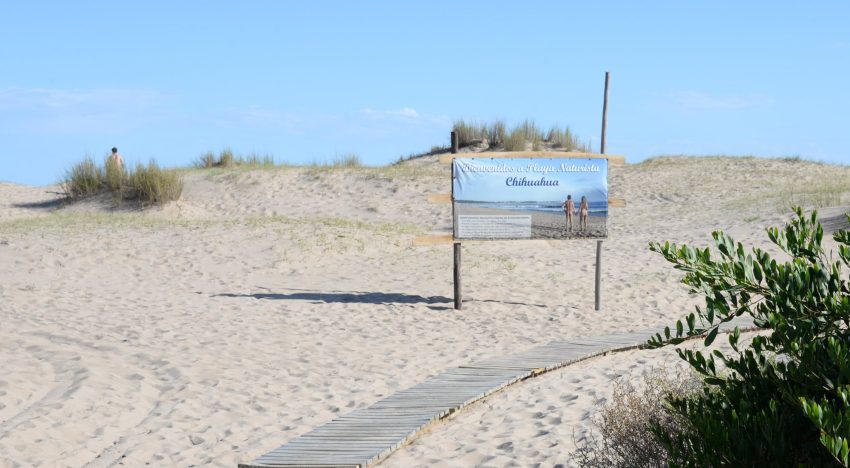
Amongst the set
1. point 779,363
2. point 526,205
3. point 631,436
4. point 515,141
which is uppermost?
point 515,141

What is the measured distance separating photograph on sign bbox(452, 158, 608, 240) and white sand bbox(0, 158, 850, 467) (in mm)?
1048

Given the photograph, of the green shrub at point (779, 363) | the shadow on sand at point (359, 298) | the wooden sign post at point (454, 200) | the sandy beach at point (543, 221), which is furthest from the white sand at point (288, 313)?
the green shrub at point (779, 363)

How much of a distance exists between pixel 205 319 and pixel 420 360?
3679 mm

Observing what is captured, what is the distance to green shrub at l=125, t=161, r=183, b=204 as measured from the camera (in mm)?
22766

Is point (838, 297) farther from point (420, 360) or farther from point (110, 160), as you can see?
point (110, 160)

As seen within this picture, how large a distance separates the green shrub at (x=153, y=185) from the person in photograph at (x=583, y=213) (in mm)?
12672

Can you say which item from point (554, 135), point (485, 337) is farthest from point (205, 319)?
point (554, 135)

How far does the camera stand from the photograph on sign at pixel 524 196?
12.6 meters

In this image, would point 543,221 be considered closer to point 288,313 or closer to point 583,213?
point 583,213

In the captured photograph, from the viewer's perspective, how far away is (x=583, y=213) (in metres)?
13.0

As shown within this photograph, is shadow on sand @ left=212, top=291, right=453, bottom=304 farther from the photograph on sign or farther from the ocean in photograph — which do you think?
the ocean in photograph

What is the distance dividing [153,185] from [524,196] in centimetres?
1269

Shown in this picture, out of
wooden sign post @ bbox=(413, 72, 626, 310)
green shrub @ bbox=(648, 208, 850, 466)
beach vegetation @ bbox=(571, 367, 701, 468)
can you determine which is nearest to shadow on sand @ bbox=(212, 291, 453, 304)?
wooden sign post @ bbox=(413, 72, 626, 310)

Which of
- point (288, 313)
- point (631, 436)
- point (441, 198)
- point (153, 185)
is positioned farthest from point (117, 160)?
point (631, 436)
